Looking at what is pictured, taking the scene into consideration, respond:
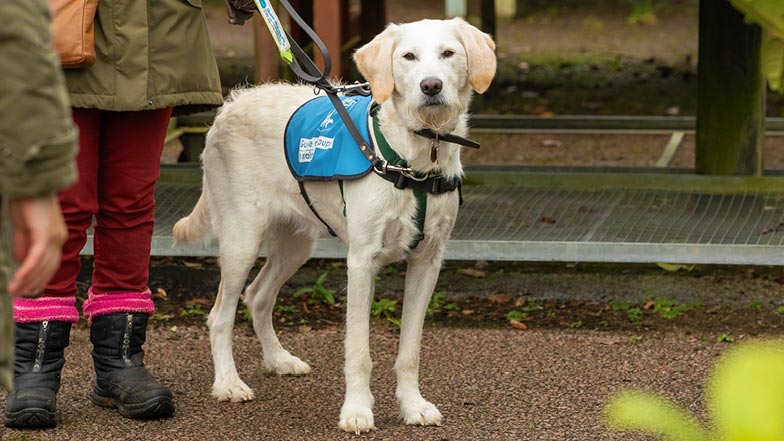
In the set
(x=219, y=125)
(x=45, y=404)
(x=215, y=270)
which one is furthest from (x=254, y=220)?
(x=215, y=270)

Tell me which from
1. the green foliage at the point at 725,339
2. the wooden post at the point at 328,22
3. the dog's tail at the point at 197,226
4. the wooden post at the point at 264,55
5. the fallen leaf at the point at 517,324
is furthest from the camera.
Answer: the wooden post at the point at 264,55

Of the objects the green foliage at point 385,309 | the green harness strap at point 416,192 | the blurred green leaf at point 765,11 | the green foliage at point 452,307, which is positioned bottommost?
the green foliage at point 452,307

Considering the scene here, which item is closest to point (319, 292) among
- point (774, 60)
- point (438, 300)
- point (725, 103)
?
point (438, 300)

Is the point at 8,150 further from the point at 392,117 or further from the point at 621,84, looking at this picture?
the point at 621,84

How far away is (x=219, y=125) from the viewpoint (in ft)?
14.2

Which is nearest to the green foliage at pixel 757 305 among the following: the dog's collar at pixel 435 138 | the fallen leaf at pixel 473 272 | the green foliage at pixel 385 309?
the fallen leaf at pixel 473 272

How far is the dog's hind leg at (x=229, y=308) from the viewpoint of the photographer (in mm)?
4242

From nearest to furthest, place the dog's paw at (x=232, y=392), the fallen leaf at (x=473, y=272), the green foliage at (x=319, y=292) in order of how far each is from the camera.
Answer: the dog's paw at (x=232, y=392)
the green foliage at (x=319, y=292)
the fallen leaf at (x=473, y=272)

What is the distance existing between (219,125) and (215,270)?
5.77 ft

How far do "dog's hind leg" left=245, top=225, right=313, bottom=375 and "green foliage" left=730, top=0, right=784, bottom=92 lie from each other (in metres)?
3.51

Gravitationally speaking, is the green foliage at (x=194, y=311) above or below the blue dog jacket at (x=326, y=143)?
below

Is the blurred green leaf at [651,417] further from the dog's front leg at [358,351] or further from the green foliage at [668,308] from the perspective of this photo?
the green foliage at [668,308]

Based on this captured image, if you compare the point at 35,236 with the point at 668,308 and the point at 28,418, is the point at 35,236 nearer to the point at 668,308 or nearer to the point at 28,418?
the point at 28,418

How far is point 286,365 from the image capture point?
4551mm
